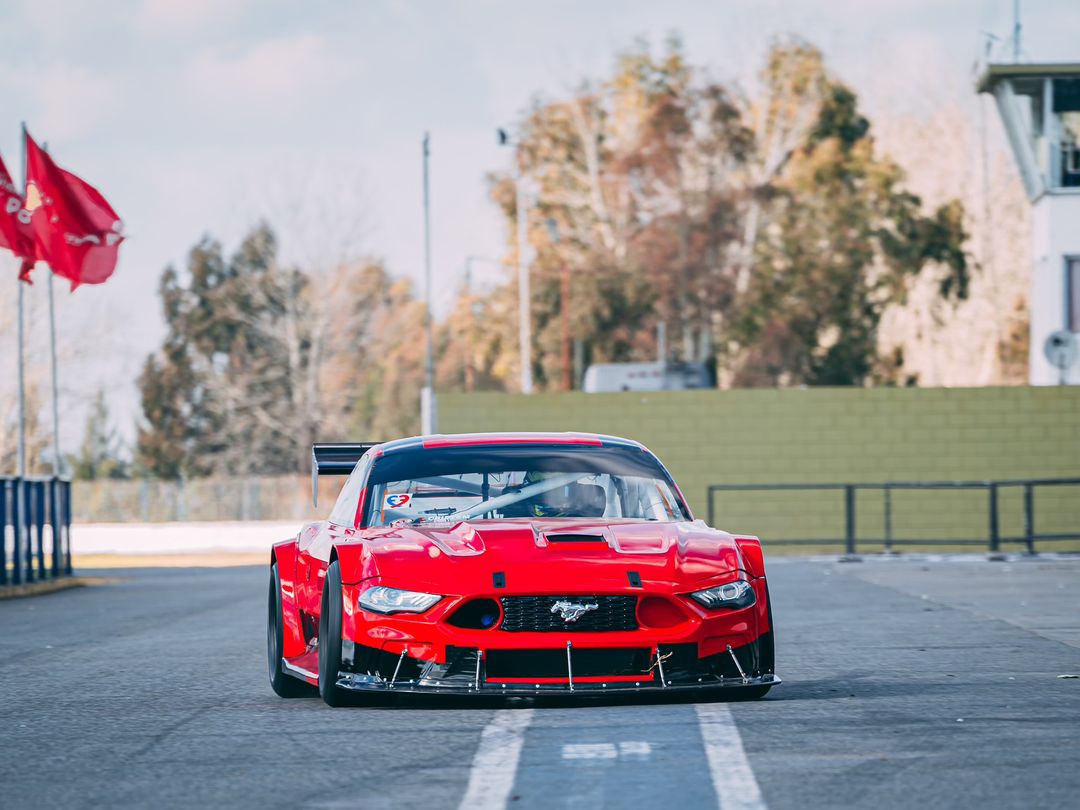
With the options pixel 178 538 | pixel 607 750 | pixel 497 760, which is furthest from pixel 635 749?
pixel 178 538

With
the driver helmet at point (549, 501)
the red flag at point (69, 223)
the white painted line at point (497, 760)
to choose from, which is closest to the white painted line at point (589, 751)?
the white painted line at point (497, 760)

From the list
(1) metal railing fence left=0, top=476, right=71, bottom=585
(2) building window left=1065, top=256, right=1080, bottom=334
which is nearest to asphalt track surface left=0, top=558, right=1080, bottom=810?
(1) metal railing fence left=0, top=476, right=71, bottom=585

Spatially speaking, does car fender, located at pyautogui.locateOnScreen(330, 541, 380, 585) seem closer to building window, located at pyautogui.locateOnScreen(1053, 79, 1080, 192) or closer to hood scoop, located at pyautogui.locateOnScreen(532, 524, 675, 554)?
hood scoop, located at pyautogui.locateOnScreen(532, 524, 675, 554)

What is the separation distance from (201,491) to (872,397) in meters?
30.9

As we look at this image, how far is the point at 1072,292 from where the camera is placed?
37969 millimetres

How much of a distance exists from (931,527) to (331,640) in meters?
28.9

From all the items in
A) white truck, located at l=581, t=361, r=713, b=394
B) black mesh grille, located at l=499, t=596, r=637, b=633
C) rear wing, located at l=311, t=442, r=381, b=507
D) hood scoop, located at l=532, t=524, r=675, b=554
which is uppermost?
white truck, located at l=581, t=361, r=713, b=394

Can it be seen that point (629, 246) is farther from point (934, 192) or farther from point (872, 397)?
point (872, 397)

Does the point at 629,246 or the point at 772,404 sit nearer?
the point at 772,404

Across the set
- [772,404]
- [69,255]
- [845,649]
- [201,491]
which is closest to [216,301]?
[201,491]

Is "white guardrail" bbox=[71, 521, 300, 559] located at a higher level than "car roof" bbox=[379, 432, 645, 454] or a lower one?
lower

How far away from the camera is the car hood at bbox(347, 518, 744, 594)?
8242 millimetres

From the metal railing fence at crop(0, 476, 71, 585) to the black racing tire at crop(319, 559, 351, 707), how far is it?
51.5ft

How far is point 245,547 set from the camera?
46.1 metres
